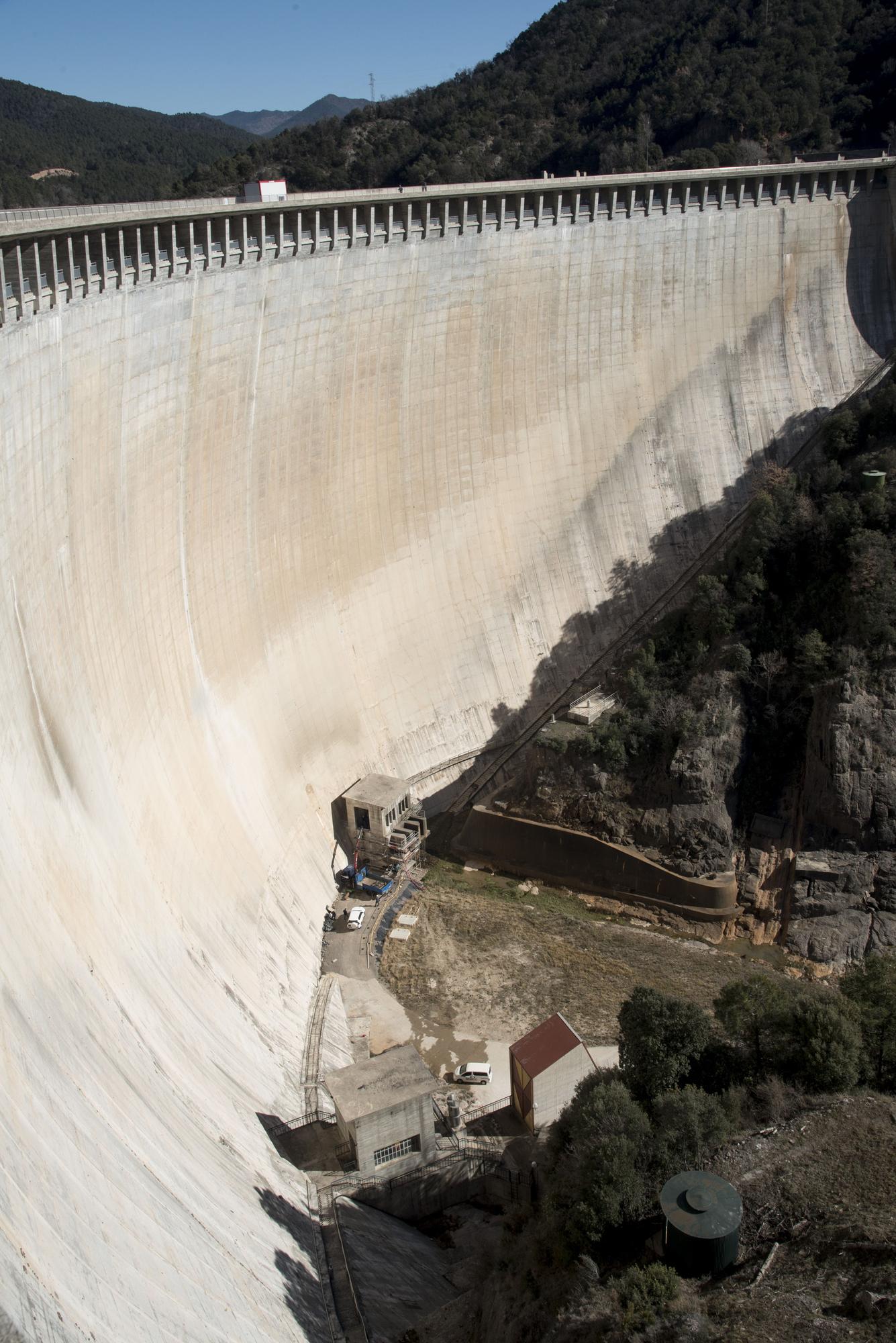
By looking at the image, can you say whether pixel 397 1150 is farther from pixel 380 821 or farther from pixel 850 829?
pixel 850 829

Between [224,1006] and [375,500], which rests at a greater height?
[375,500]

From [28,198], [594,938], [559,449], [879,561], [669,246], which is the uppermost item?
[28,198]

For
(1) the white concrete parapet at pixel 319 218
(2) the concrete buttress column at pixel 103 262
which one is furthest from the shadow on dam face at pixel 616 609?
(2) the concrete buttress column at pixel 103 262

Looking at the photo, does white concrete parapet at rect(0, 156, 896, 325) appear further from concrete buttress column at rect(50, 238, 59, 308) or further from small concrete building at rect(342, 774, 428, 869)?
small concrete building at rect(342, 774, 428, 869)

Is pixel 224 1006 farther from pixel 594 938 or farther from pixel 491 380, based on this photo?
pixel 491 380

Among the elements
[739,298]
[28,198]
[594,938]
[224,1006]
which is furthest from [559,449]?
[28,198]

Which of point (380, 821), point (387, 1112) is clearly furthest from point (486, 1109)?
point (380, 821)
